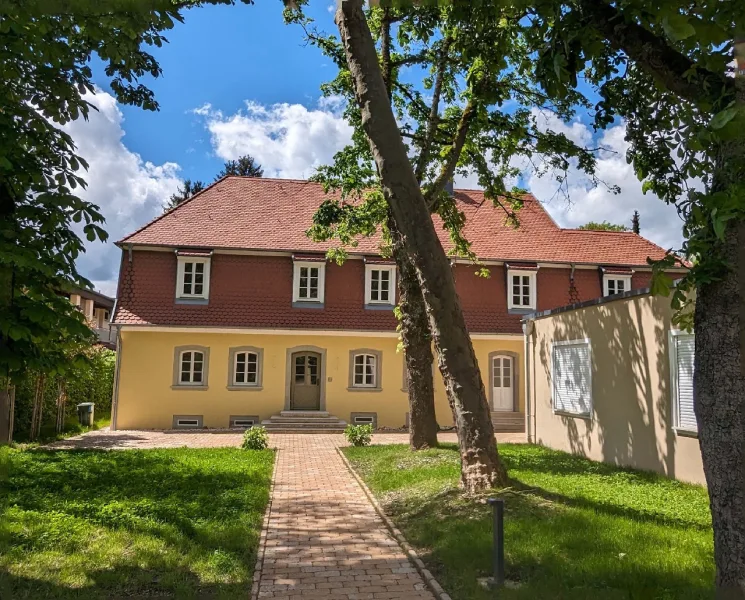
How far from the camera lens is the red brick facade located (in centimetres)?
1942

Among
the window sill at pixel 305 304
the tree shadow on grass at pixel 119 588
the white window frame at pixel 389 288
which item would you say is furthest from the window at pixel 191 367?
the tree shadow on grass at pixel 119 588

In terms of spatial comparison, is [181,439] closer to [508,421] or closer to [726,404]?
[508,421]

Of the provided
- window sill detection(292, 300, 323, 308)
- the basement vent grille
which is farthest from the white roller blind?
the basement vent grille

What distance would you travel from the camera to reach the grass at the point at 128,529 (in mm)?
5262

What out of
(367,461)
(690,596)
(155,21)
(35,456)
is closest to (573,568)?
(690,596)

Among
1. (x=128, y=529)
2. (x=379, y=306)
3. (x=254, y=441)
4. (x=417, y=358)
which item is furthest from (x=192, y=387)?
(x=128, y=529)

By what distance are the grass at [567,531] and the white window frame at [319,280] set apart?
10.1 metres

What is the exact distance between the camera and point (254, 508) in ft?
26.5

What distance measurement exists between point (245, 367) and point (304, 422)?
2626 mm

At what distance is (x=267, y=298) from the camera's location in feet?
65.7

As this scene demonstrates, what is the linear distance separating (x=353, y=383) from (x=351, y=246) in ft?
15.1

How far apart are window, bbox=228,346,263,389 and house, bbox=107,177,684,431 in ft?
0.11

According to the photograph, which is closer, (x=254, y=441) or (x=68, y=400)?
(x=254, y=441)

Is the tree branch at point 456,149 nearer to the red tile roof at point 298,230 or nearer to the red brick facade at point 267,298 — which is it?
the red brick facade at point 267,298
